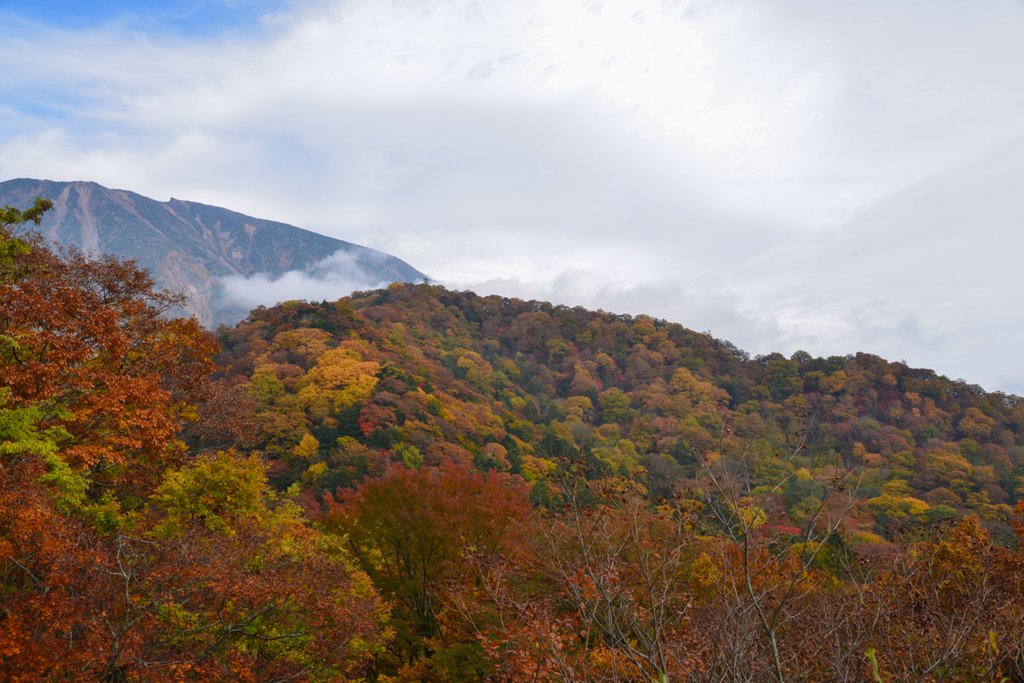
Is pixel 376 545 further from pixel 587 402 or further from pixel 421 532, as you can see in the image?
pixel 587 402

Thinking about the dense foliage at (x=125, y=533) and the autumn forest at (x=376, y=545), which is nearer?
the autumn forest at (x=376, y=545)

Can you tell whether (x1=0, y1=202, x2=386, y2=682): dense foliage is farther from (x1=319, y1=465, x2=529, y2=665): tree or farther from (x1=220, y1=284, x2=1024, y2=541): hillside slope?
(x1=220, y1=284, x2=1024, y2=541): hillside slope

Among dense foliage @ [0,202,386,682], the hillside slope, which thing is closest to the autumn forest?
dense foliage @ [0,202,386,682]

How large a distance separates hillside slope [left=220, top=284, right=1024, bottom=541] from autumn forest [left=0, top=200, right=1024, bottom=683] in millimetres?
543

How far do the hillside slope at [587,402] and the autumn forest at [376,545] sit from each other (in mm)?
543

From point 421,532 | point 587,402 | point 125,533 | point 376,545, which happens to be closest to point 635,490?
point 421,532

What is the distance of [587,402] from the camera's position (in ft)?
205

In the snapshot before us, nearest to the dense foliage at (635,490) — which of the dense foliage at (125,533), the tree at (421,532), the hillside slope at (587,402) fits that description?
the tree at (421,532)

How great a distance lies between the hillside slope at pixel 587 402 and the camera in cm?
3276

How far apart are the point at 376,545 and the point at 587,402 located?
159 ft

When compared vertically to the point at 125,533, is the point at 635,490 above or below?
above

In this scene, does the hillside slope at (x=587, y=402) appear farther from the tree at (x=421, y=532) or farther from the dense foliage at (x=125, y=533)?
the dense foliage at (x=125, y=533)

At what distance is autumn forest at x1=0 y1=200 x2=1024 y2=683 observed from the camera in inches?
234

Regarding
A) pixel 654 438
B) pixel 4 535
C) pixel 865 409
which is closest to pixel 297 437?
pixel 4 535
